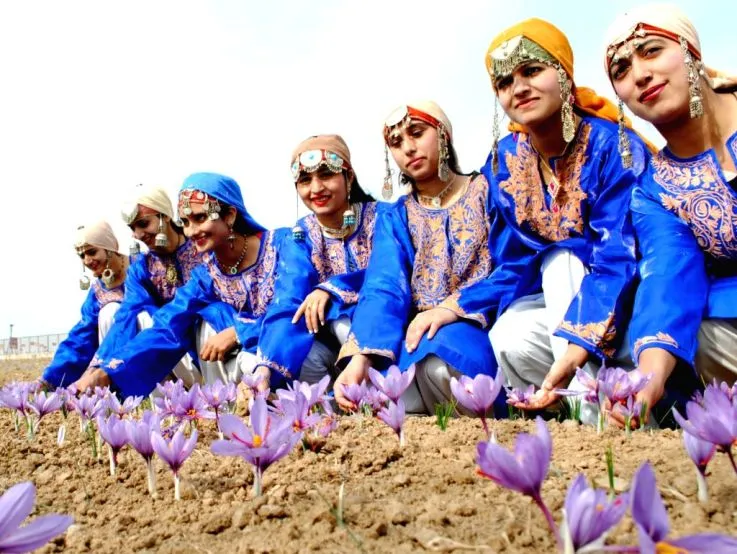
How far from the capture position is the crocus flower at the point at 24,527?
2.09 feet

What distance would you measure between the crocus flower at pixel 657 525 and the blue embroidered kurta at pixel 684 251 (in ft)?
5.27

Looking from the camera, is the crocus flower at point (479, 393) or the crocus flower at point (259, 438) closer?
the crocus flower at point (259, 438)

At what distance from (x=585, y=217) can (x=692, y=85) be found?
68 centimetres

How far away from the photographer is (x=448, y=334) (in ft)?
9.51

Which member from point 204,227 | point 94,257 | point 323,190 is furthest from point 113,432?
point 94,257

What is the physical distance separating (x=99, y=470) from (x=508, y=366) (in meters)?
1.78

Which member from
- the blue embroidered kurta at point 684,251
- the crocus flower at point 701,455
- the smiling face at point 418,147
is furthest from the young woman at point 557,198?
the crocus flower at point 701,455

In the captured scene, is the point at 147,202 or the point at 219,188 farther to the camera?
the point at 147,202

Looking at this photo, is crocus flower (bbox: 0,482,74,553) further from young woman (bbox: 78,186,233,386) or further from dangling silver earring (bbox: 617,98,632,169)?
young woman (bbox: 78,186,233,386)

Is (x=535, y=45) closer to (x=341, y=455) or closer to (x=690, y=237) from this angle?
(x=690, y=237)

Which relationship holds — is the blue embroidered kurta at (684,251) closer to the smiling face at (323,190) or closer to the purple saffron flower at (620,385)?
the purple saffron flower at (620,385)

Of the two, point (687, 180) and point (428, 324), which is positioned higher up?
point (687, 180)

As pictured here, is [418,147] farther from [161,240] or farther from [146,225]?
[146,225]

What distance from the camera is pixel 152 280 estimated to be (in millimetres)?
5098
